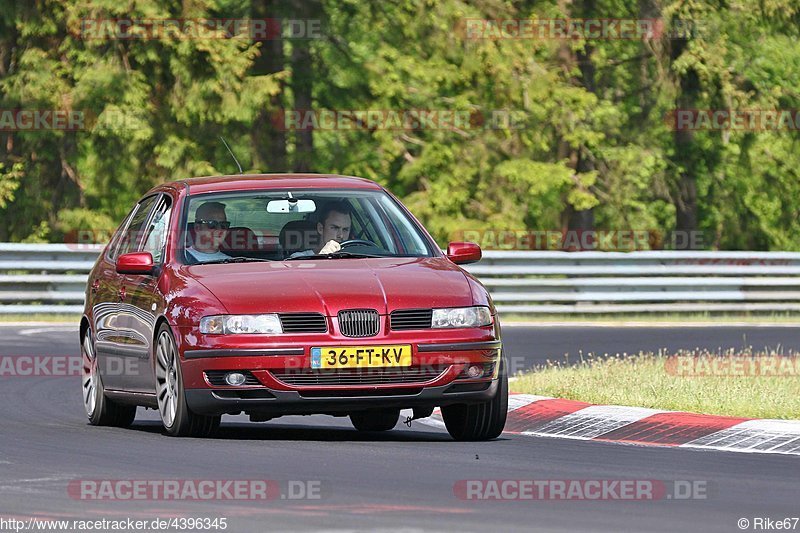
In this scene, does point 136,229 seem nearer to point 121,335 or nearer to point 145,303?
point 121,335

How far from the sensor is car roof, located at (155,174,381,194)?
12.4m

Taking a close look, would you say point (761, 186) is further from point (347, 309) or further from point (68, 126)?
point (347, 309)

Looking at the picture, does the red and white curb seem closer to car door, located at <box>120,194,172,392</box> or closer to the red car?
the red car

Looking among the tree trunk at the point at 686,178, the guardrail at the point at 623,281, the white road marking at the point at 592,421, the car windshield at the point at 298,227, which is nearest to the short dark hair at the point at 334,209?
the car windshield at the point at 298,227

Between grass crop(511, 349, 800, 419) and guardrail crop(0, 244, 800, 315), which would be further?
guardrail crop(0, 244, 800, 315)

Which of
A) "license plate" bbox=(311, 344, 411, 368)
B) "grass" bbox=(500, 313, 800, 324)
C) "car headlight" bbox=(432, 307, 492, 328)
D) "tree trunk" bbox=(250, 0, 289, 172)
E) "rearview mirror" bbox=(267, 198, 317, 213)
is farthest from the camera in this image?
"tree trunk" bbox=(250, 0, 289, 172)

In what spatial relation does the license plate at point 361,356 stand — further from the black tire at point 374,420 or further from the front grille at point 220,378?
the black tire at point 374,420

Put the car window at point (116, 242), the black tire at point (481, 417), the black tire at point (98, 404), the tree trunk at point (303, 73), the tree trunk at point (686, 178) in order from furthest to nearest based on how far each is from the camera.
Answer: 1. the tree trunk at point (686, 178)
2. the tree trunk at point (303, 73)
3. the car window at point (116, 242)
4. the black tire at point (98, 404)
5. the black tire at point (481, 417)

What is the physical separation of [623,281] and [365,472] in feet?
63.9

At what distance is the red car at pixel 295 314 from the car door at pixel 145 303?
0.02 metres

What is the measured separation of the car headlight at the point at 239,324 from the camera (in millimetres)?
10836

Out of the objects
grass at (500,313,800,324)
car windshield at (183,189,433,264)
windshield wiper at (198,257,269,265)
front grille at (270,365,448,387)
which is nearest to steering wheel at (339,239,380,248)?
car windshield at (183,189,433,264)

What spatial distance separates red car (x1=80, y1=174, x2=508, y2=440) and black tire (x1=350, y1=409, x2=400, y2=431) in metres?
0.01

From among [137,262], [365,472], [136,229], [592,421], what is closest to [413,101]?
[136,229]
